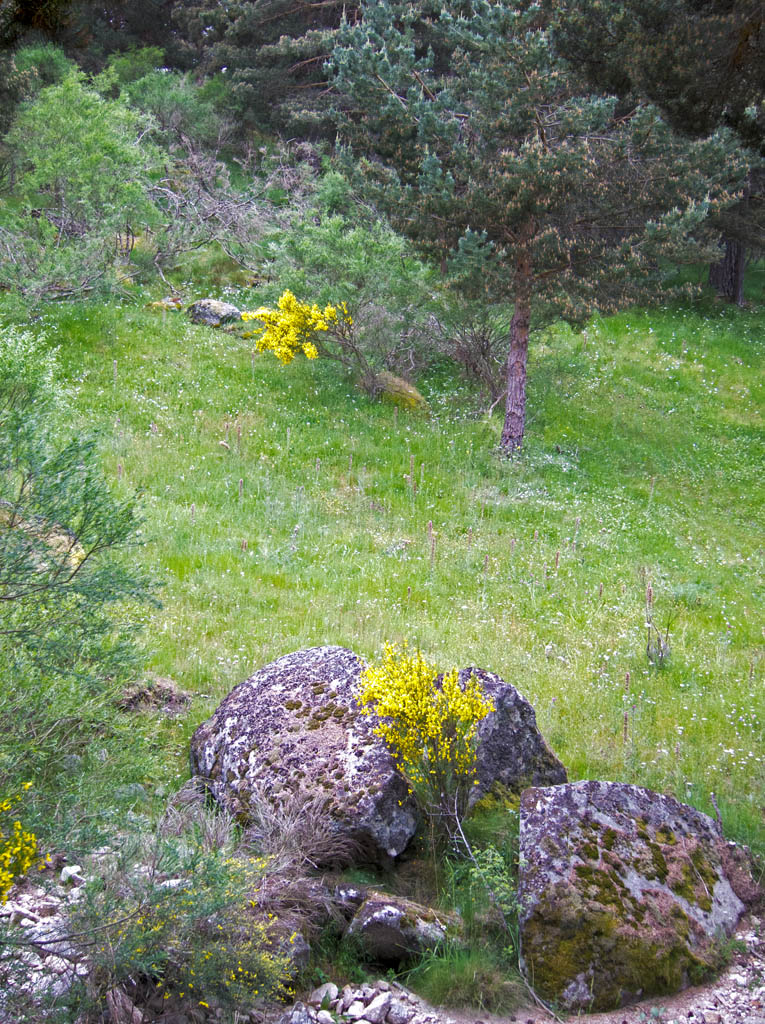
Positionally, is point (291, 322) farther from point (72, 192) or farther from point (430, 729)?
point (430, 729)

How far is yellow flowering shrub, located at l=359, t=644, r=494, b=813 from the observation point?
4.34m

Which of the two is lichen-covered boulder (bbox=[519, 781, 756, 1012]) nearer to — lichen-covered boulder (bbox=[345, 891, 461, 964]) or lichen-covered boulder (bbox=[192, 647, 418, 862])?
lichen-covered boulder (bbox=[345, 891, 461, 964])

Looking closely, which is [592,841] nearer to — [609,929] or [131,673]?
[609,929]

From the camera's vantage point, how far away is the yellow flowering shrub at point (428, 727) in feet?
14.2

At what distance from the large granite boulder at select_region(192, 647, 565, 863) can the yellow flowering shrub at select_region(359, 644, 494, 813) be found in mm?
152

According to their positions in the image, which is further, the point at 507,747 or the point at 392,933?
the point at 507,747

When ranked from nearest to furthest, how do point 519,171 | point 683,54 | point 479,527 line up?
point 683,54
point 479,527
point 519,171

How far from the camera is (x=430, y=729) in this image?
Answer: 430cm

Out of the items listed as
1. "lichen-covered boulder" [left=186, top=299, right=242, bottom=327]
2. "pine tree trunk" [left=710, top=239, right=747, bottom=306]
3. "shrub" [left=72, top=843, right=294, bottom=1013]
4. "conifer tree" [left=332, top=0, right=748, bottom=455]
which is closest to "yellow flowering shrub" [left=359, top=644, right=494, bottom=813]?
"shrub" [left=72, top=843, right=294, bottom=1013]

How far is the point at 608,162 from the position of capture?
449 inches

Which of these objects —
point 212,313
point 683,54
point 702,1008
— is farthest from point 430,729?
point 212,313

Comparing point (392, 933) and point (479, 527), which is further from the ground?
point (392, 933)

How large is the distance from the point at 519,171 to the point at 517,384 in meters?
3.25

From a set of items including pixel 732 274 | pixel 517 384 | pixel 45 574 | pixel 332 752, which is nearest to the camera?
pixel 45 574
